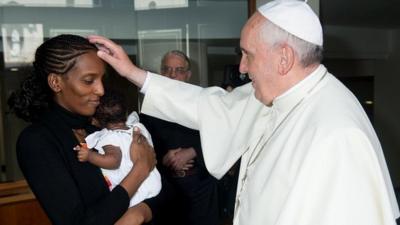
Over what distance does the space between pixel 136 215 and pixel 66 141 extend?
30cm

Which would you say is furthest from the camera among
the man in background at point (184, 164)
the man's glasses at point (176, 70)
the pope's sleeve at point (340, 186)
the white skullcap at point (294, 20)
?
the man's glasses at point (176, 70)

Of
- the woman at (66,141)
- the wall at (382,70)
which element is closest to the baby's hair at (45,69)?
the woman at (66,141)

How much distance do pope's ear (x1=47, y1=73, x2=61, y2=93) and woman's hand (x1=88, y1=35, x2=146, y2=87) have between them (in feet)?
0.46

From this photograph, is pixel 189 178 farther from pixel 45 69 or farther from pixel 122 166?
pixel 45 69

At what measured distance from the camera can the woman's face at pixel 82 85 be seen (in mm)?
1255

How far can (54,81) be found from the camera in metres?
1.26

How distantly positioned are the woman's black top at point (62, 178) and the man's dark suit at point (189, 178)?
1.33m

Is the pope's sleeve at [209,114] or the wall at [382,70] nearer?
the pope's sleeve at [209,114]

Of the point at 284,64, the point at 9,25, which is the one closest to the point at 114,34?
the point at 9,25

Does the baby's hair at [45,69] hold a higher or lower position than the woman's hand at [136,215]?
higher

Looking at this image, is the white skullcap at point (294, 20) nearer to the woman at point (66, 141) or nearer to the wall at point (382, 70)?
the woman at point (66, 141)

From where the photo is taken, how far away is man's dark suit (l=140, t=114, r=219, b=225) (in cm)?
261

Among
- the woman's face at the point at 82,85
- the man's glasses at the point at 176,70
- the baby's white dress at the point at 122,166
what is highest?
the woman's face at the point at 82,85

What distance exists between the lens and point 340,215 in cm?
110
